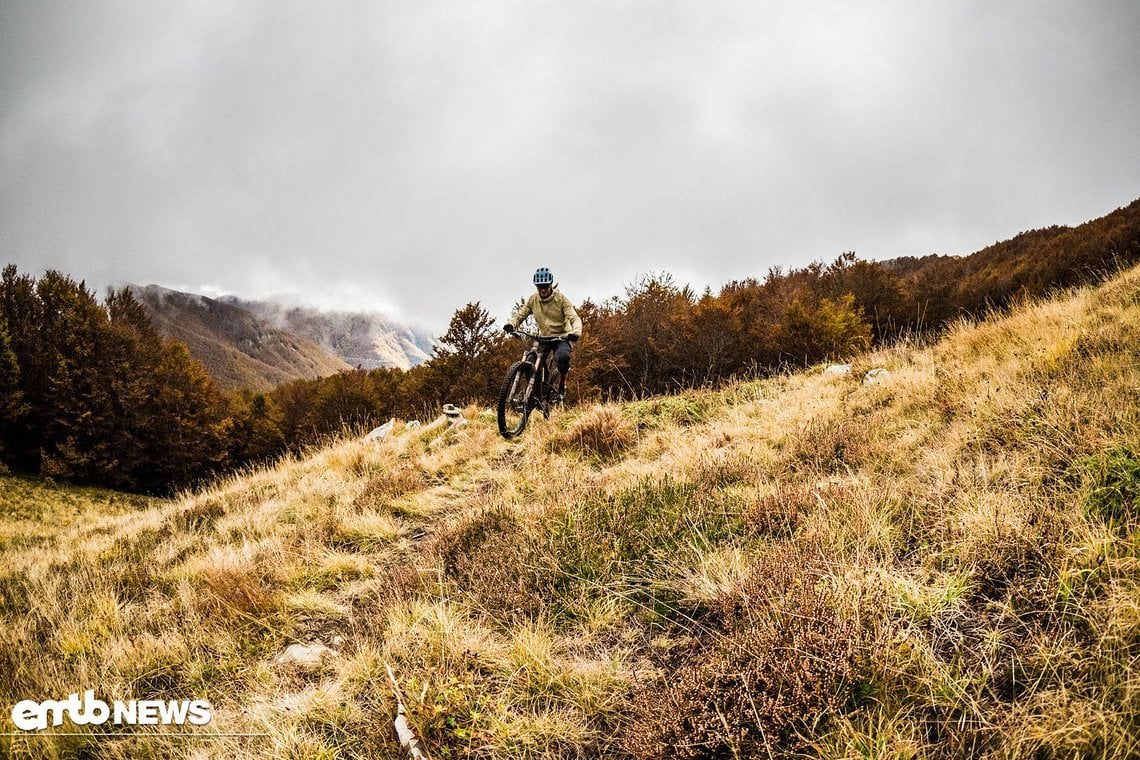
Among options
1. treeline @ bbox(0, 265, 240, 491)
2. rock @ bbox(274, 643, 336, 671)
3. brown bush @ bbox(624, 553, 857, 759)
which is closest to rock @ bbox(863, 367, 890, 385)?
brown bush @ bbox(624, 553, 857, 759)

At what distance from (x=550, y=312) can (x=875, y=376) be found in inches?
221

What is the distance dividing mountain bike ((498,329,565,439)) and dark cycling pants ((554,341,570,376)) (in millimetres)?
105

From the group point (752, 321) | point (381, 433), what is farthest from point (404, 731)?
point (752, 321)

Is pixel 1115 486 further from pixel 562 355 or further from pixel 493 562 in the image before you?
pixel 562 355

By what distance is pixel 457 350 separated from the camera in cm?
2952

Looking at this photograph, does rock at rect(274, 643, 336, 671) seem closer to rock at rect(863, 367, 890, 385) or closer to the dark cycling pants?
the dark cycling pants

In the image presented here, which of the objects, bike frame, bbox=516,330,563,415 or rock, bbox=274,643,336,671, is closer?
rock, bbox=274,643,336,671

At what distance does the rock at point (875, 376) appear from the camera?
6758 mm

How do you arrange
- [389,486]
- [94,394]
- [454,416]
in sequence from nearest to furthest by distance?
[389,486]
[454,416]
[94,394]

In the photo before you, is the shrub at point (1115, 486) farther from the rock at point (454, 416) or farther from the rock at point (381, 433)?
the rock at point (381, 433)

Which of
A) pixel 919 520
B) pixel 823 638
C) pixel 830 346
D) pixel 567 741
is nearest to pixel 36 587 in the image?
pixel 567 741

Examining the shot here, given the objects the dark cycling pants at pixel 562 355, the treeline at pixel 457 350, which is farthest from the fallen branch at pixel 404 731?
the treeline at pixel 457 350

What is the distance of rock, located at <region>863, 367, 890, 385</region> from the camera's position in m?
6.76

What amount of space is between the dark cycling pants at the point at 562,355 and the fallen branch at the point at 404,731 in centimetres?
640
